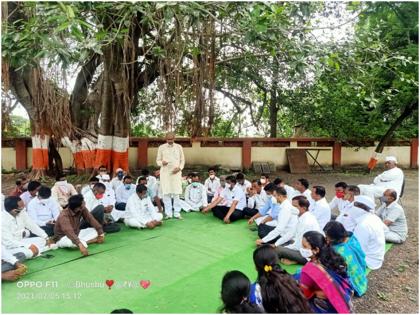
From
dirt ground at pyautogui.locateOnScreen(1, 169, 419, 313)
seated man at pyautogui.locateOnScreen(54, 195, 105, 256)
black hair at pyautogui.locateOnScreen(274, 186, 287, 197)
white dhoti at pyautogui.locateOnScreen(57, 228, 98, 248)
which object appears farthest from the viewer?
black hair at pyautogui.locateOnScreen(274, 186, 287, 197)

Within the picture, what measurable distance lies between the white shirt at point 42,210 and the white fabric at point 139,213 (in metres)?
1.00

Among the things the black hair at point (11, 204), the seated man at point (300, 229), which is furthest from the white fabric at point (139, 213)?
the seated man at point (300, 229)

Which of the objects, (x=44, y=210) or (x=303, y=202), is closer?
(x=303, y=202)

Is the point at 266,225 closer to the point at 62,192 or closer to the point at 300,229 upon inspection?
the point at 300,229

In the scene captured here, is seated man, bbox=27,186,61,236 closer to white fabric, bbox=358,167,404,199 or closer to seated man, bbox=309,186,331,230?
seated man, bbox=309,186,331,230

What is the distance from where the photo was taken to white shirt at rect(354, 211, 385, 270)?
3494 mm

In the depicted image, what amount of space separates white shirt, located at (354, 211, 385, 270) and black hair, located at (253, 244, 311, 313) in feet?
5.56

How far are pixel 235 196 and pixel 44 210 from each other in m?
2.81

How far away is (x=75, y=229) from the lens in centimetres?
414

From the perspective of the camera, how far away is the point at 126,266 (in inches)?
144

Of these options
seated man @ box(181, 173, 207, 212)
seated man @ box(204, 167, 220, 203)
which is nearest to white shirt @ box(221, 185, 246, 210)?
seated man @ box(181, 173, 207, 212)

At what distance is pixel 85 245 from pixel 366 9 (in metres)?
3.98

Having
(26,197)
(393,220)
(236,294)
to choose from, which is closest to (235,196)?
(393,220)

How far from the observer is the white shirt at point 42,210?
4480 millimetres
